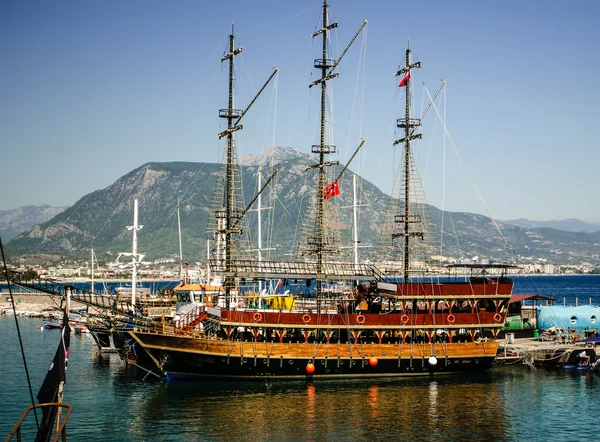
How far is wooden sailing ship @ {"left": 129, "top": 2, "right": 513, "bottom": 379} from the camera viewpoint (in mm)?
47594

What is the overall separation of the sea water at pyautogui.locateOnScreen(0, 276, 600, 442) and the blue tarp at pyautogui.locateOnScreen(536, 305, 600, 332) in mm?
11506

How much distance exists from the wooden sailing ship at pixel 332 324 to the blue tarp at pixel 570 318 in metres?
14.9

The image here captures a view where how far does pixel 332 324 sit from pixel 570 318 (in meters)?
28.0

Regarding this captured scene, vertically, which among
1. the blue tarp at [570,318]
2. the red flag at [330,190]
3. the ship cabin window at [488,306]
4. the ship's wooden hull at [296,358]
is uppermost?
the red flag at [330,190]

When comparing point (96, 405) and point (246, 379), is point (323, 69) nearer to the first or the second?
point (246, 379)

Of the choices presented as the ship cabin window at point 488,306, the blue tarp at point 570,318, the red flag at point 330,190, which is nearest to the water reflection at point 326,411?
the ship cabin window at point 488,306

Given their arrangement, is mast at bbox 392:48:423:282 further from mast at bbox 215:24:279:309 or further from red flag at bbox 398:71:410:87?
mast at bbox 215:24:279:309

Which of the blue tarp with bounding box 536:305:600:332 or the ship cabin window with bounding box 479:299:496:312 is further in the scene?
the blue tarp with bounding box 536:305:600:332

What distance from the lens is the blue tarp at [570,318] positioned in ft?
211

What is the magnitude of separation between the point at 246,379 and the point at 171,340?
5.88 meters

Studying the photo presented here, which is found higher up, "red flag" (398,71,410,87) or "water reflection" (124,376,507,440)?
"red flag" (398,71,410,87)

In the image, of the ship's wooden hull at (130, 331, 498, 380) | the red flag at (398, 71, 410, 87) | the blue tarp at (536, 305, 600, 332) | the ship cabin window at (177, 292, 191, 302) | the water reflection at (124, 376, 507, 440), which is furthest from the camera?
the blue tarp at (536, 305, 600, 332)

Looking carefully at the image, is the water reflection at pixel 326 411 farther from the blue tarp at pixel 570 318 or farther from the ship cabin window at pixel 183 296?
the blue tarp at pixel 570 318

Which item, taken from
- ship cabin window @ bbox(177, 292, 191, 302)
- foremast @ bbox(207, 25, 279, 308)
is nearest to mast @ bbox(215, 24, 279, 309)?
foremast @ bbox(207, 25, 279, 308)
